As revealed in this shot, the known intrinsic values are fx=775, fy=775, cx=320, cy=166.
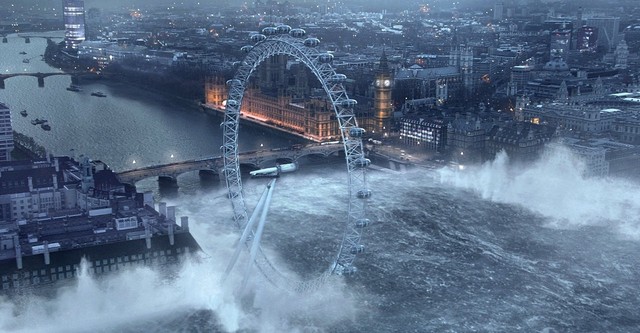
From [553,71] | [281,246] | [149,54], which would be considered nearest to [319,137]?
[281,246]

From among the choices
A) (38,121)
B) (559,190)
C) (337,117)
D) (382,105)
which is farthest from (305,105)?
(337,117)

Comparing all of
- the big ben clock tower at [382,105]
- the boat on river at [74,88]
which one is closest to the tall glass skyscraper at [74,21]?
the boat on river at [74,88]

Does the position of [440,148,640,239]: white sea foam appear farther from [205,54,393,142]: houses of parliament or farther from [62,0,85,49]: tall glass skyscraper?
[62,0,85,49]: tall glass skyscraper

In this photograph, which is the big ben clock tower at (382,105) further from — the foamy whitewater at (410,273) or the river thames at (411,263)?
the foamy whitewater at (410,273)

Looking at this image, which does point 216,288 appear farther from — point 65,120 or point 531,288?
point 65,120

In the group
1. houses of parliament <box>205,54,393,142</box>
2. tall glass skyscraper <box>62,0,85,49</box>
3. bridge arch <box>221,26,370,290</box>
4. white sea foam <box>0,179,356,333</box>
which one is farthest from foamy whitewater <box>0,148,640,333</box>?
tall glass skyscraper <box>62,0,85,49</box>

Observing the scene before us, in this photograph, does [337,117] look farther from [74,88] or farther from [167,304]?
[74,88]

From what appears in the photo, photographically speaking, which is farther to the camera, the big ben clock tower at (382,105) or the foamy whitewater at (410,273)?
the big ben clock tower at (382,105)
